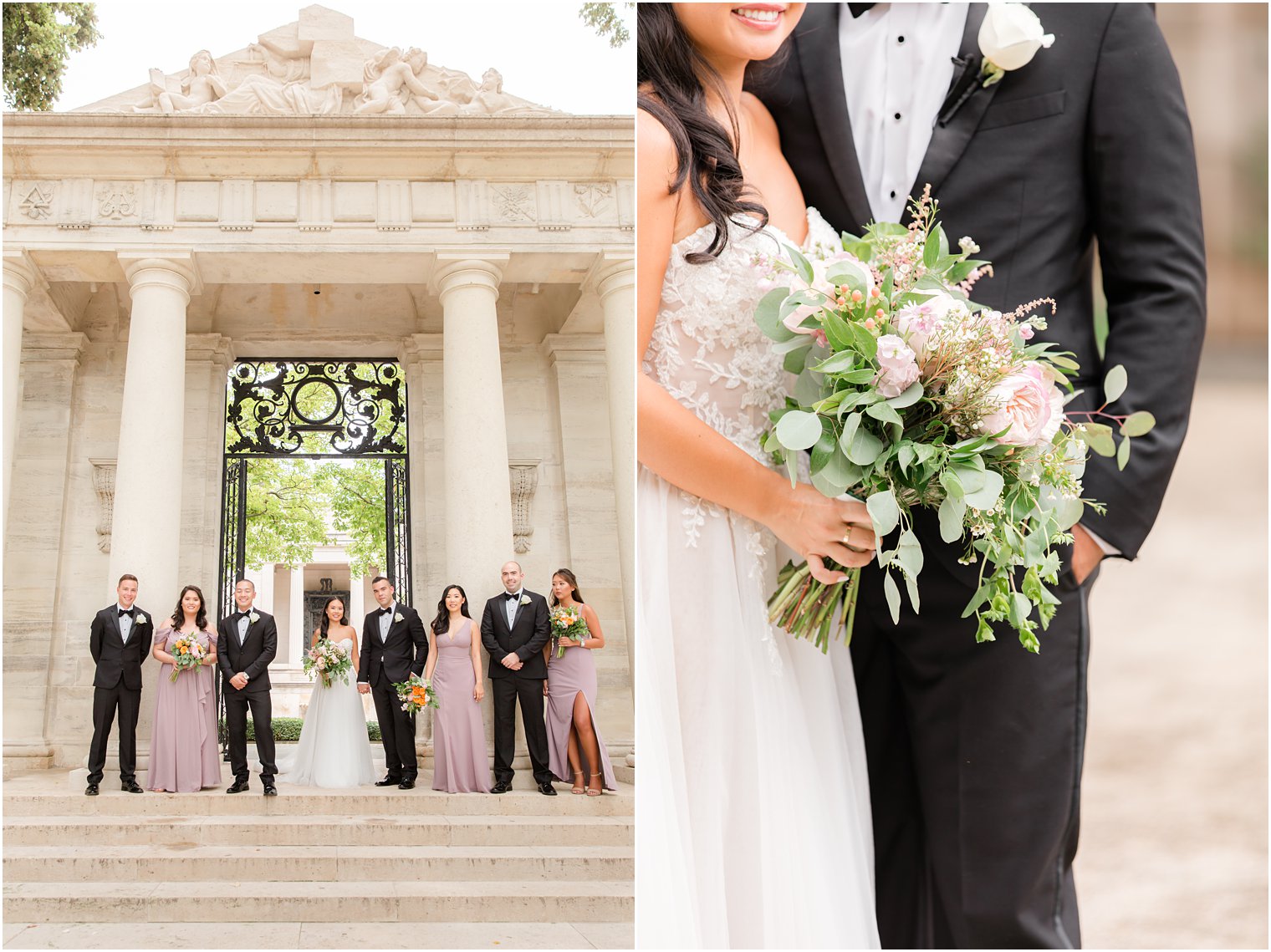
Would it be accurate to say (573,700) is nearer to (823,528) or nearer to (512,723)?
(512,723)

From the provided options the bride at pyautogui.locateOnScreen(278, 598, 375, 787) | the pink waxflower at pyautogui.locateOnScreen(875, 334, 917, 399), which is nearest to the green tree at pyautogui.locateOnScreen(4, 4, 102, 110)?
the bride at pyautogui.locateOnScreen(278, 598, 375, 787)

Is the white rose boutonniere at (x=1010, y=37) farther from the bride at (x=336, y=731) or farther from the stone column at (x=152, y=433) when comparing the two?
the stone column at (x=152, y=433)

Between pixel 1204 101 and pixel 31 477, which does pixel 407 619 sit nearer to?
pixel 31 477

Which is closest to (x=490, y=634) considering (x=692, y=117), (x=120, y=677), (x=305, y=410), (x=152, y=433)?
(x=120, y=677)

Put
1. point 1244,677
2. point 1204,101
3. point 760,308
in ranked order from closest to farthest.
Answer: point 760,308 < point 1204,101 < point 1244,677

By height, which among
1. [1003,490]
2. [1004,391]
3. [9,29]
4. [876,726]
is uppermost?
[9,29]

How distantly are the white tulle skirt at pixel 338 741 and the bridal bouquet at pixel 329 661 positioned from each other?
139 millimetres

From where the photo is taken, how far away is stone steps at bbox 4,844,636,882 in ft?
27.2

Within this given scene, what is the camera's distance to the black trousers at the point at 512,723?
11617 mm

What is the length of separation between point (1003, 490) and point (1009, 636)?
1.89 ft

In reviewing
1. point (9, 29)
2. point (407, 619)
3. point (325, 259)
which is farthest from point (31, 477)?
point (9, 29)

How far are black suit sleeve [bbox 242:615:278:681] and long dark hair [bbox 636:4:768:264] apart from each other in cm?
892

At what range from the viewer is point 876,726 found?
376 cm

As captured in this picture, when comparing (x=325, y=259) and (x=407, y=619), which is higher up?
(x=325, y=259)
